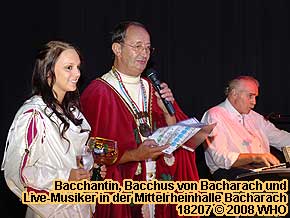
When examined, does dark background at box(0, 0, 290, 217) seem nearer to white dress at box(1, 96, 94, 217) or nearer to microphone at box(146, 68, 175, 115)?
microphone at box(146, 68, 175, 115)

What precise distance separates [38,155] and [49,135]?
0.10m

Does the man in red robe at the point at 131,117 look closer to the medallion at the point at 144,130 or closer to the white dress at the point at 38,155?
the medallion at the point at 144,130

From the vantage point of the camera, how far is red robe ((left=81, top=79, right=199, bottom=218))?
8.68 ft

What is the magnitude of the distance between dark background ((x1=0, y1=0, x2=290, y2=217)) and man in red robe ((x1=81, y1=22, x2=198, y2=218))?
2.95ft

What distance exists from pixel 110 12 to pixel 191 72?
84 centimetres

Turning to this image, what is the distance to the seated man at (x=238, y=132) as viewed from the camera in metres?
3.47

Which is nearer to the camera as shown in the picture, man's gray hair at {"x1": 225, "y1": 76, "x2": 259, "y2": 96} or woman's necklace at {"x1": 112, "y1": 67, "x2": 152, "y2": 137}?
woman's necklace at {"x1": 112, "y1": 67, "x2": 152, "y2": 137}

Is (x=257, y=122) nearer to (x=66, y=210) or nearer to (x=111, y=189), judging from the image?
(x=111, y=189)

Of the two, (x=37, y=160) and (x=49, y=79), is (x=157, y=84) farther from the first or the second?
(x=37, y=160)

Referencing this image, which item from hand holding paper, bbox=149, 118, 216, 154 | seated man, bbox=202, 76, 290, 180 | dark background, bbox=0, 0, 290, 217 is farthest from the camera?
dark background, bbox=0, 0, 290, 217

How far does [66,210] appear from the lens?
6.82 ft
